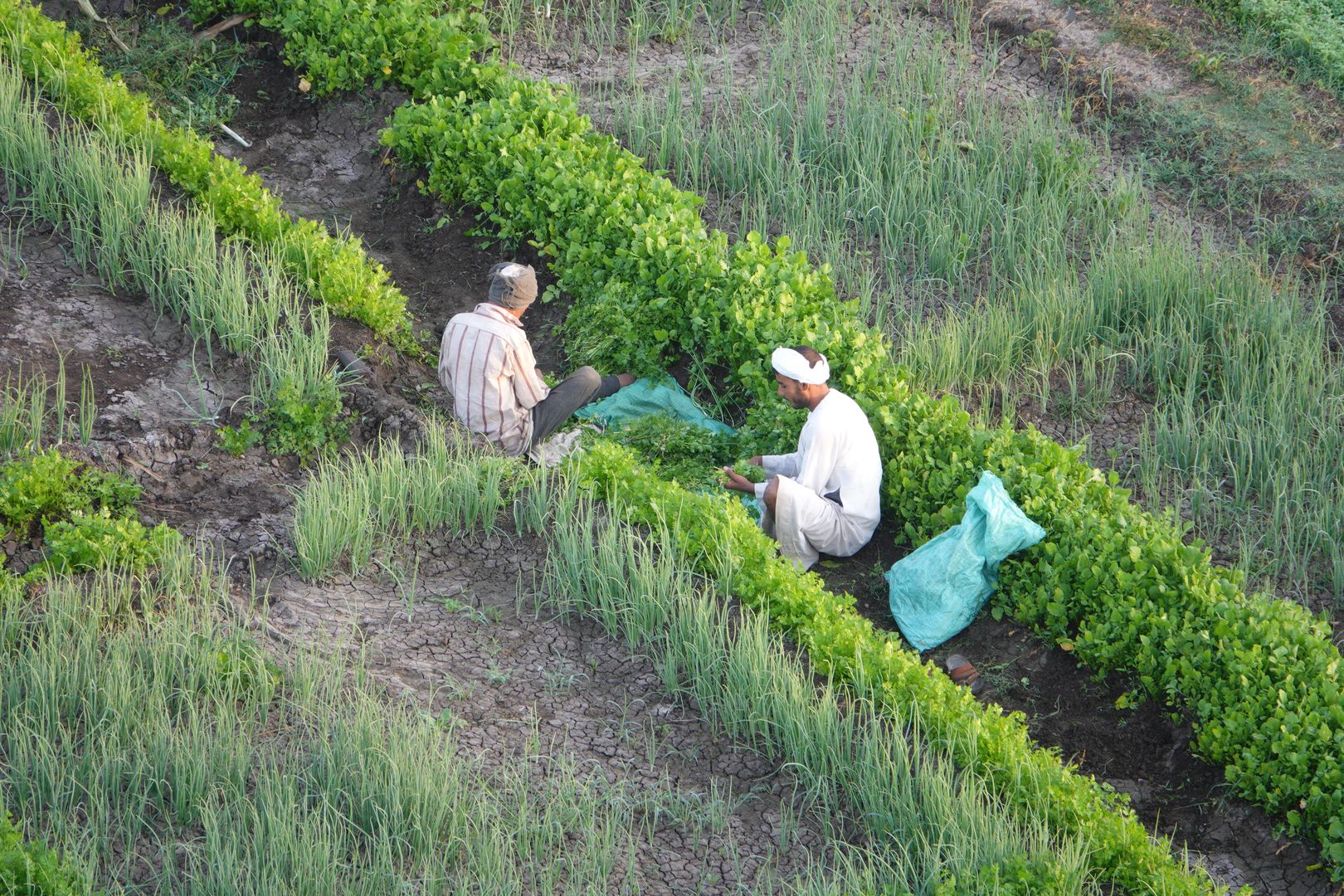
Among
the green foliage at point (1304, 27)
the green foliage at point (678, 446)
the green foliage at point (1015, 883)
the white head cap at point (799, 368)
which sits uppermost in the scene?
the green foliage at point (1304, 27)

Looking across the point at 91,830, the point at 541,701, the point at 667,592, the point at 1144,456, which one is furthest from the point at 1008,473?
the point at 91,830

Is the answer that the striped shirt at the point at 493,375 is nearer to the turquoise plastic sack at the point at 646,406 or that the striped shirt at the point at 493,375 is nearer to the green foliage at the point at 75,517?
the turquoise plastic sack at the point at 646,406

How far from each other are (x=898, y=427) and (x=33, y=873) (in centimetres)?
381

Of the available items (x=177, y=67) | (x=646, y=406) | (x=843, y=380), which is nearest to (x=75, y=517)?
A: (x=646, y=406)

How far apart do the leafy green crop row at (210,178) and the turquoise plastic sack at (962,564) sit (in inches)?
117

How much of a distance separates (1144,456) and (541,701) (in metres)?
3.24

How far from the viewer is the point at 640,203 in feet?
23.0

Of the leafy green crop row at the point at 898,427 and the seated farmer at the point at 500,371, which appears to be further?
the seated farmer at the point at 500,371

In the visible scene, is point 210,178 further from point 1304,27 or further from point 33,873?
point 1304,27

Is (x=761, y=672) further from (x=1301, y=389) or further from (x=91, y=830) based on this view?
(x=1301, y=389)

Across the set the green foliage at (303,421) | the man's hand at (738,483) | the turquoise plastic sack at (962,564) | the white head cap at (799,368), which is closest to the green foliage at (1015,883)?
the turquoise plastic sack at (962,564)

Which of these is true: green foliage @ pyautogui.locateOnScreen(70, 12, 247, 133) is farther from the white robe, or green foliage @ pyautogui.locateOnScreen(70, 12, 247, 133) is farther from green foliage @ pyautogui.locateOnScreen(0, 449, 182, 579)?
the white robe

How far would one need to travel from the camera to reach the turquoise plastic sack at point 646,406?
643cm

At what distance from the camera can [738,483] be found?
5.70 meters
